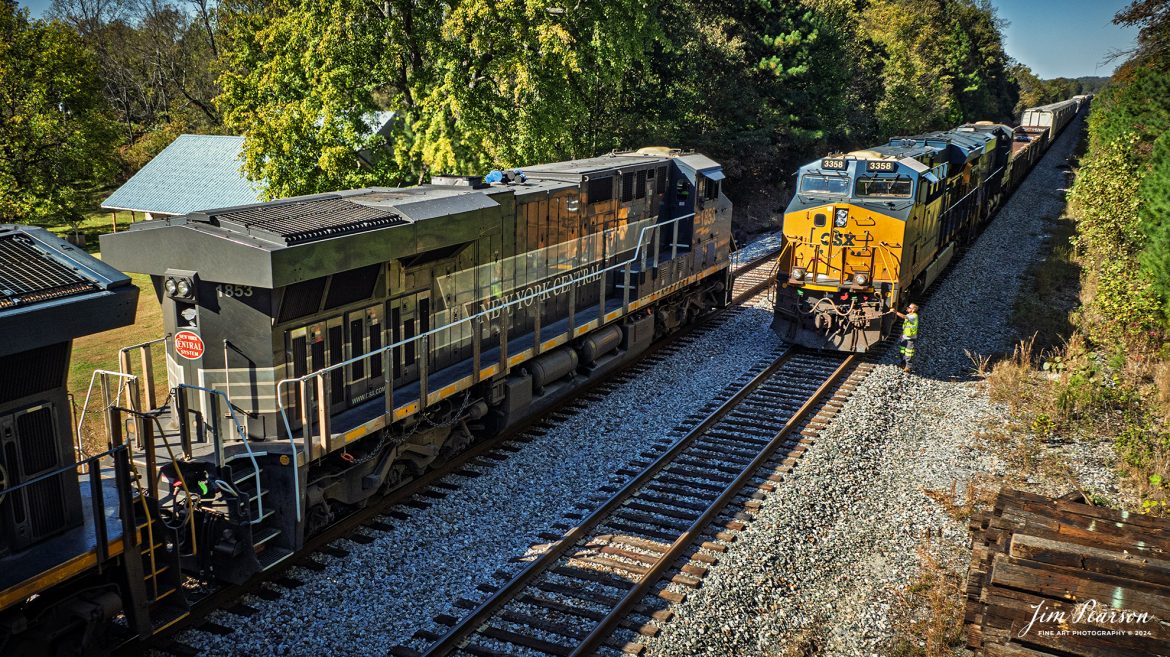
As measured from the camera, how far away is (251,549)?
7254mm

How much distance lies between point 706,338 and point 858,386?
11.3 feet

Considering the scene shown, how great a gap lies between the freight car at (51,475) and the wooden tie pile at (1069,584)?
6630 millimetres

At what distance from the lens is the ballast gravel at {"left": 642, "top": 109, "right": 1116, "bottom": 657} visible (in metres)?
7.39

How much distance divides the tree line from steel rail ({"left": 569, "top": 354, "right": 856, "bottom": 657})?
9.16 meters

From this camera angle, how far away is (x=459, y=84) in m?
17.8

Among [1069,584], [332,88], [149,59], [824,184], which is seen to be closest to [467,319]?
[1069,584]

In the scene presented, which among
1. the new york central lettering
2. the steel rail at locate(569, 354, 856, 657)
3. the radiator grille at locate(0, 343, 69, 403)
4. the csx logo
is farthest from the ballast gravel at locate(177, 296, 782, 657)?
the csx logo

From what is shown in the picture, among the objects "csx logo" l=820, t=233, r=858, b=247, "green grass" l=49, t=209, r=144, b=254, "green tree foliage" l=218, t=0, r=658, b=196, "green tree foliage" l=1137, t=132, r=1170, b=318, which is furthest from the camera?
"green grass" l=49, t=209, r=144, b=254

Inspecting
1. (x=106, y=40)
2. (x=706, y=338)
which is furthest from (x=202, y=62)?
(x=706, y=338)

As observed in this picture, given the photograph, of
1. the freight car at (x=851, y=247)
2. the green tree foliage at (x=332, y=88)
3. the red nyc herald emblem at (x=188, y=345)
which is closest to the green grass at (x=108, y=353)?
the green tree foliage at (x=332, y=88)

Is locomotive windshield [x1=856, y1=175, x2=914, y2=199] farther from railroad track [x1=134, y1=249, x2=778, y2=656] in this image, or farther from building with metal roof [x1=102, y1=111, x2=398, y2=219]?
building with metal roof [x1=102, y1=111, x2=398, y2=219]

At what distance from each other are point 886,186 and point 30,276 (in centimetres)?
1367

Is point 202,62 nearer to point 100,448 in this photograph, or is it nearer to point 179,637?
point 100,448

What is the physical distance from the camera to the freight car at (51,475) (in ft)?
18.6
